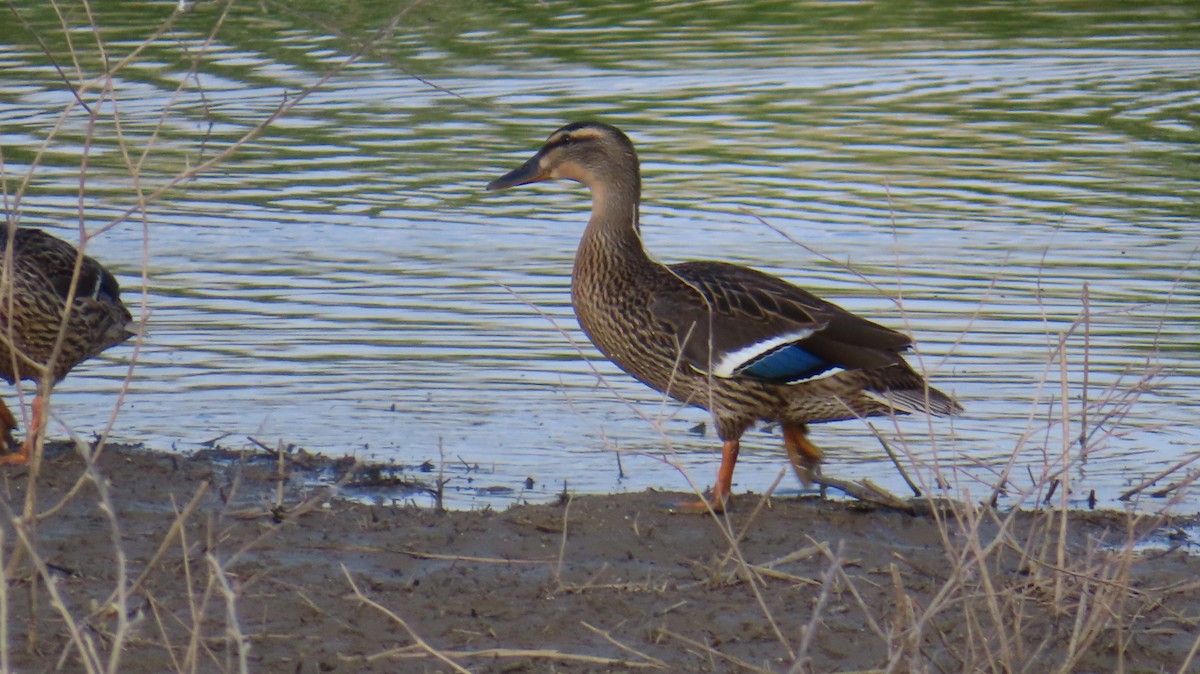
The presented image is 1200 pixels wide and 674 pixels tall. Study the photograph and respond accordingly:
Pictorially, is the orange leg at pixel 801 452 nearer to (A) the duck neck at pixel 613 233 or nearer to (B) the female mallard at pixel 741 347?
(B) the female mallard at pixel 741 347

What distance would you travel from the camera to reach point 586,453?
726 centimetres

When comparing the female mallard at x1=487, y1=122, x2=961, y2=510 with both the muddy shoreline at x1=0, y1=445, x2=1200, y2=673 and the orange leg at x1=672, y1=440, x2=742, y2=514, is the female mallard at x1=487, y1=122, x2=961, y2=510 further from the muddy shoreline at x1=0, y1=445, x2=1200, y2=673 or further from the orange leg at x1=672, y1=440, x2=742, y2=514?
the muddy shoreline at x1=0, y1=445, x2=1200, y2=673

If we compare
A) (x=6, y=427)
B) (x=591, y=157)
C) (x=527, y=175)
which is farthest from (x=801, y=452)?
(x=6, y=427)

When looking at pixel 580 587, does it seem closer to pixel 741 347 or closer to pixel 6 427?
pixel 741 347

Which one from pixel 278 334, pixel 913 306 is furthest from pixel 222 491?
pixel 913 306

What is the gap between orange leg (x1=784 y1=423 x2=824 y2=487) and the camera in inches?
261

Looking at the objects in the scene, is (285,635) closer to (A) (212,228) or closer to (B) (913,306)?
(B) (913,306)

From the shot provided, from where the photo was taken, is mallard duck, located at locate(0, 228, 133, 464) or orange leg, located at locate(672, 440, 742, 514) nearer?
orange leg, located at locate(672, 440, 742, 514)

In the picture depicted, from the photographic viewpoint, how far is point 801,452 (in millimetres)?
6730

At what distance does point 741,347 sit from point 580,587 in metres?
1.61

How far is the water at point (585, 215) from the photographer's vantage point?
7.30 metres

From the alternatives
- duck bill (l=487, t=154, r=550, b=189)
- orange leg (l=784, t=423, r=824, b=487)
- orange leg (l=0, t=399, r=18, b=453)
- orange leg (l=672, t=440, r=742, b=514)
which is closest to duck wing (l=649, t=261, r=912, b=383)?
orange leg (l=672, t=440, r=742, b=514)

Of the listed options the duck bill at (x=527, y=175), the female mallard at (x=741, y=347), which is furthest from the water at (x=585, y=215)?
the duck bill at (x=527, y=175)

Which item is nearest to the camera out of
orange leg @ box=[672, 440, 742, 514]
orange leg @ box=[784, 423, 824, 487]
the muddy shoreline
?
the muddy shoreline
